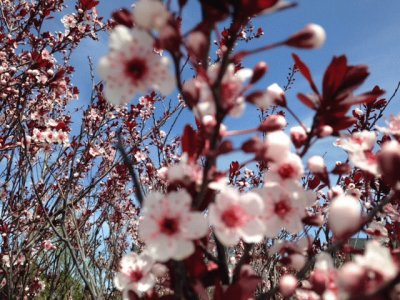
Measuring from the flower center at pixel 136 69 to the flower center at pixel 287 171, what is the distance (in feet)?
1.19

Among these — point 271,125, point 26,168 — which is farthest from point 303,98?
point 26,168

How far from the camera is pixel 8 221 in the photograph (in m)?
3.79

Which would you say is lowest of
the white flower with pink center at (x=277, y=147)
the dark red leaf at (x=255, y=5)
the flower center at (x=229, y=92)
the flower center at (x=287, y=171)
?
the flower center at (x=287, y=171)

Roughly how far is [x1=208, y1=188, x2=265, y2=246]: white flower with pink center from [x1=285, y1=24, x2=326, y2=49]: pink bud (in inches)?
A: 12.6

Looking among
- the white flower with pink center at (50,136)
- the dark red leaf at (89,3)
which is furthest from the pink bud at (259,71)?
the dark red leaf at (89,3)

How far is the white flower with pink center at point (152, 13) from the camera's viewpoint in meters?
0.66

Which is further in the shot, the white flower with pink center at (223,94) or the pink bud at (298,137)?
the pink bud at (298,137)

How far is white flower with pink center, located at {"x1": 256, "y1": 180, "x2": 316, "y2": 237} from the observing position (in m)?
0.81

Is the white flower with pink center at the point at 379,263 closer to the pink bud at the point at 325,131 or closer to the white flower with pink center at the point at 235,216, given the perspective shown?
the white flower with pink center at the point at 235,216

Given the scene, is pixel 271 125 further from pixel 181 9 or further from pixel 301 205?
pixel 181 9

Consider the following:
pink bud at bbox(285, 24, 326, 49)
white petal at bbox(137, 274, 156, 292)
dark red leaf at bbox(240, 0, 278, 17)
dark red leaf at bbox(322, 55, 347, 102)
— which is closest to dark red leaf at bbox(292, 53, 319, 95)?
dark red leaf at bbox(322, 55, 347, 102)

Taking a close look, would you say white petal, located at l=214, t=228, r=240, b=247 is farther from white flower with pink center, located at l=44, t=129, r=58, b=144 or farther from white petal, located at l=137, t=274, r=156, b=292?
white flower with pink center, located at l=44, t=129, r=58, b=144

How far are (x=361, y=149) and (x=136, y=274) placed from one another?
669 millimetres

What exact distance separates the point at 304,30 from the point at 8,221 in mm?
3868
